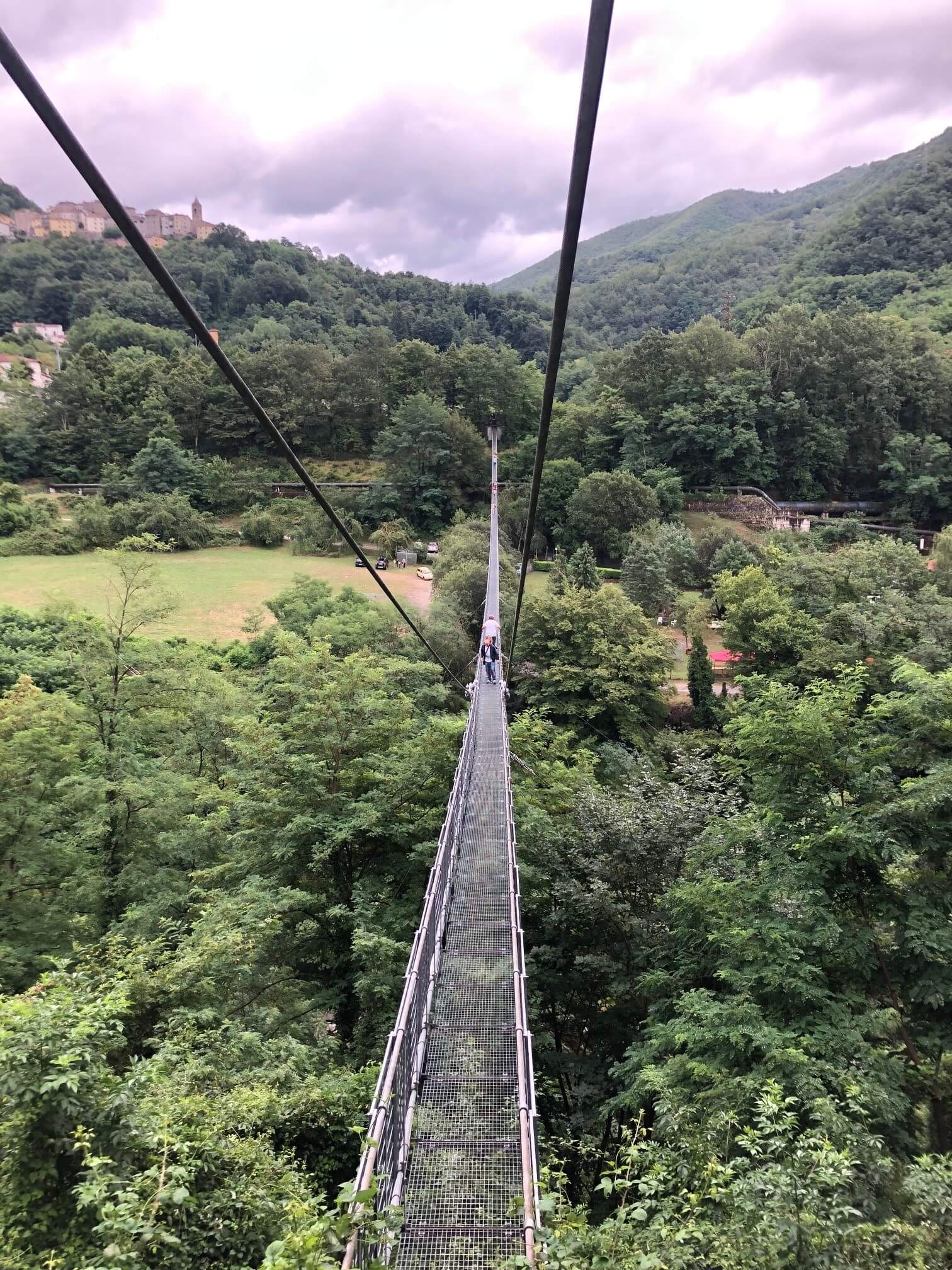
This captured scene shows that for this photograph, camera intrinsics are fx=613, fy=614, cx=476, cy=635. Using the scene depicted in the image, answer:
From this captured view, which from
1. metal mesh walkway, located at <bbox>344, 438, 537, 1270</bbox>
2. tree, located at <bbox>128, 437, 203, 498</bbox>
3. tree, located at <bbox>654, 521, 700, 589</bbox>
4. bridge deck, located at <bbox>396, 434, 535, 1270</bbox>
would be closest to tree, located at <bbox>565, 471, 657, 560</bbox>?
tree, located at <bbox>654, 521, 700, 589</bbox>

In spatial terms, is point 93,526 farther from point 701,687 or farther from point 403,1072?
point 403,1072

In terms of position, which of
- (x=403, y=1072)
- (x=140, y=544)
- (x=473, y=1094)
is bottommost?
(x=473, y=1094)

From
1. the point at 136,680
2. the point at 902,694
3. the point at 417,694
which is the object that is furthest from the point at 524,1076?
the point at 417,694

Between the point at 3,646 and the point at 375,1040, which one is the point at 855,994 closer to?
the point at 375,1040

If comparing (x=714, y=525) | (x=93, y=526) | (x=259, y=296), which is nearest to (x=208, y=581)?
(x=93, y=526)

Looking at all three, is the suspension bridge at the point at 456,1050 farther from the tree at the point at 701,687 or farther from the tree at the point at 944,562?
the tree at the point at 944,562

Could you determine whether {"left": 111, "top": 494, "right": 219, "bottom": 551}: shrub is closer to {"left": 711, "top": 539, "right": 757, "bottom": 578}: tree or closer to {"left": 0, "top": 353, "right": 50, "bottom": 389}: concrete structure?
{"left": 0, "top": 353, "right": 50, "bottom": 389}: concrete structure

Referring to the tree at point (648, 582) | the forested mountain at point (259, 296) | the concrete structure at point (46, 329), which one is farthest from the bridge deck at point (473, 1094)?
the concrete structure at point (46, 329)

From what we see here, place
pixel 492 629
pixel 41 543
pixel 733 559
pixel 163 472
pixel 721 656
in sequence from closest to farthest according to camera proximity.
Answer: pixel 492 629 < pixel 721 656 < pixel 733 559 < pixel 41 543 < pixel 163 472
